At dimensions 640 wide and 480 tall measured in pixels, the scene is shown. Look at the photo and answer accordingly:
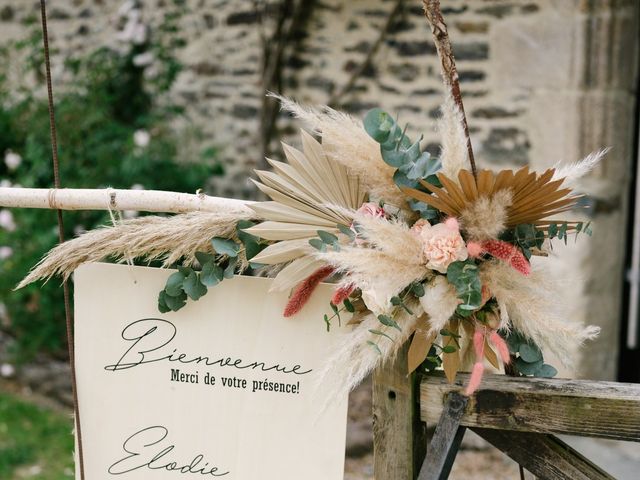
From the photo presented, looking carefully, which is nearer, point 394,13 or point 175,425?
point 175,425

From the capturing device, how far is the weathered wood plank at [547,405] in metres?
1.14

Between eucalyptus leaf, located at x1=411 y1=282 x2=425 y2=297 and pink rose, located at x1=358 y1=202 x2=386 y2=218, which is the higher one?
pink rose, located at x1=358 y1=202 x2=386 y2=218

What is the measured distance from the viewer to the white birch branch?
131cm

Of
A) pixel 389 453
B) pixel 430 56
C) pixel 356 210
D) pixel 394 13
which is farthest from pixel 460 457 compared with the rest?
pixel 356 210

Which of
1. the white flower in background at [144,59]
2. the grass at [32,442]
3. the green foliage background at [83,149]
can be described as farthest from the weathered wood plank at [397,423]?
the white flower in background at [144,59]

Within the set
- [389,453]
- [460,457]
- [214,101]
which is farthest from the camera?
[214,101]

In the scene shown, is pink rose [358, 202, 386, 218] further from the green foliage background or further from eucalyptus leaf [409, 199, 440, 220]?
the green foliage background

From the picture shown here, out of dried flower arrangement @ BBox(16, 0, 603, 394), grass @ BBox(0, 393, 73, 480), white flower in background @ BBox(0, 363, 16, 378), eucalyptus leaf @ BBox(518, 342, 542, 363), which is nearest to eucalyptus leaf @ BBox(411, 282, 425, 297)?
dried flower arrangement @ BBox(16, 0, 603, 394)

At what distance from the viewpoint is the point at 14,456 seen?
3.88 metres

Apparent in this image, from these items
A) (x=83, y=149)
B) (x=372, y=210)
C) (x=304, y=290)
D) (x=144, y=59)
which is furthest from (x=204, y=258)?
(x=144, y=59)

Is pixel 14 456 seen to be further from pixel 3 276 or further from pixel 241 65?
pixel 241 65

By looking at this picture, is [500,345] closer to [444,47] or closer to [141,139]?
[444,47]

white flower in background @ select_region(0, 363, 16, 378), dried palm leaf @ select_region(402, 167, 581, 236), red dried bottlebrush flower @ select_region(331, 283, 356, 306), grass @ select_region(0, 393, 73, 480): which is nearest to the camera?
dried palm leaf @ select_region(402, 167, 581, 236)

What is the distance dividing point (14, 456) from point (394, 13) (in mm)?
3065
